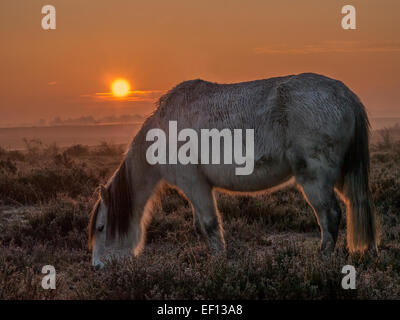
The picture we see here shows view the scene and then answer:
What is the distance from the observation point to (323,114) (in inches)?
218

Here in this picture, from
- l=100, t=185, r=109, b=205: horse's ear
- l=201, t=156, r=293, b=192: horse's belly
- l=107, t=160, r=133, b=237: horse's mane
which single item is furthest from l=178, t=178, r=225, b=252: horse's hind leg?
l=100, t=185, r=109, b=205: horse's ear

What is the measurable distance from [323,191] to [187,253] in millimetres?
1978

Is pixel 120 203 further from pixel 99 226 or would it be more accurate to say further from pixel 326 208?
pixel 326 208

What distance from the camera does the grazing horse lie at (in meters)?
5.58

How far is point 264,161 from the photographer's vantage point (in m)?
5.77

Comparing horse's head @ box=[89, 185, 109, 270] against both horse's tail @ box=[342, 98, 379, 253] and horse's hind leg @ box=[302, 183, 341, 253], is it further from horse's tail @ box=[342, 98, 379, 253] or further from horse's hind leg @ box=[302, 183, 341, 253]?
horse's tail @ box=[342, 98, 379, 253]

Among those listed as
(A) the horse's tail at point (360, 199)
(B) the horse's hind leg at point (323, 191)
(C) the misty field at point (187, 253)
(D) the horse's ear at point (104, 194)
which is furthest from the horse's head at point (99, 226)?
(A) the horse's tail at point (360, 199)

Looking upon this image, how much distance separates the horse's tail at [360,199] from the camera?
5.86m

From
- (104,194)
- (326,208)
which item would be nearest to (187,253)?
(104,194)

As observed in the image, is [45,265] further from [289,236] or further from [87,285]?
[289,236]

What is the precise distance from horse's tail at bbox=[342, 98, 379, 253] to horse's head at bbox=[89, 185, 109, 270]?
3.07 metres
